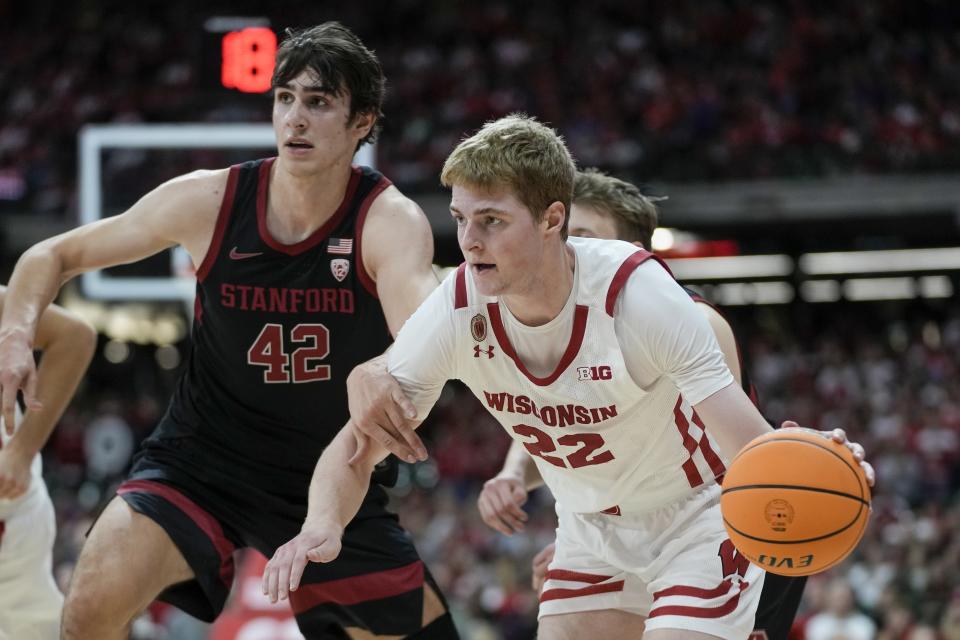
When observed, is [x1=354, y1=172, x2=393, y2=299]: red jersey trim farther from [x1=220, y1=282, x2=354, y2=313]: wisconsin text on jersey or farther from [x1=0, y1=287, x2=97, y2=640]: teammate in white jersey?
[x1=0, y1=287, x2=97, y2=640]: teammate in white jersey

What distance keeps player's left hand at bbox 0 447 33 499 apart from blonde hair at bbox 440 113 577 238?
2230 millimetres

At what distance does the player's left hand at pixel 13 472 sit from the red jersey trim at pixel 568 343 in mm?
2160

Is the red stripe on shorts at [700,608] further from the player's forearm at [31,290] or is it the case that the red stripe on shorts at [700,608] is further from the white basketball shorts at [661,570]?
the player's forearm at [31,290]

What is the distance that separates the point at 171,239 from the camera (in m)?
4.54

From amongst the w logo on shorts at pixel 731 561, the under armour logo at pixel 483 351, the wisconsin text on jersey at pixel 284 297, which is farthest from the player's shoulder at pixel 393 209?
the w logo on shorts at pixel 731 561

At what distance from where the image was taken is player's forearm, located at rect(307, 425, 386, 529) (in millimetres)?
3562

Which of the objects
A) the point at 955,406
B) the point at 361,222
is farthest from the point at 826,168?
the point at 361,222

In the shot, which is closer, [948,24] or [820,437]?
[820,437]

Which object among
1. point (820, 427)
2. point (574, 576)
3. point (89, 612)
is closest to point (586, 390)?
point (574, 576)

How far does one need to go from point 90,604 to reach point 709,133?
55.4 ft

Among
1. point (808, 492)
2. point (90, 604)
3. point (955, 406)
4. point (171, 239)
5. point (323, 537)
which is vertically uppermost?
point (171, 239)

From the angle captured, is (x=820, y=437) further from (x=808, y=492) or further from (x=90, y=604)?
(x=90, y=604)

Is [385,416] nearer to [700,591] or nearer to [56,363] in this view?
[700,591]

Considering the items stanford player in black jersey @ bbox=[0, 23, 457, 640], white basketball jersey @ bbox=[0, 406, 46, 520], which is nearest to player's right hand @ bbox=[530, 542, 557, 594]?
stanford player in black jersey @ bbox=[0, 23, 457, 640]
